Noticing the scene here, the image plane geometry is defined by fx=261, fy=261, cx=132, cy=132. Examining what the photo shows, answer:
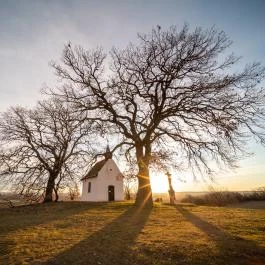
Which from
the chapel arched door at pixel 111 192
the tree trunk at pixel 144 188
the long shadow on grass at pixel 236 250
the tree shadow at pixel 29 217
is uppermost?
the chapel arched door at pixel 111 192

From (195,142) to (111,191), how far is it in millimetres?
20817

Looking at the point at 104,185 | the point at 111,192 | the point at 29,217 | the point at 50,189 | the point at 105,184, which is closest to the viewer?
the point at 29,217

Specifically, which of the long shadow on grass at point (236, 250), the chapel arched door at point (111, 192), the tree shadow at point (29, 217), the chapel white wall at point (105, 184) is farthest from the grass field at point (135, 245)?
→ the chapel arched door at point (111, 192)

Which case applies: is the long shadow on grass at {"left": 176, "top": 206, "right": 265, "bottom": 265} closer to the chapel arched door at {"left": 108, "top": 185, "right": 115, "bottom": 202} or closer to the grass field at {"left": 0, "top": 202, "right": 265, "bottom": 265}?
the grass field at {"left": 0, "top": 202, "right": 265, "bottom": 265}

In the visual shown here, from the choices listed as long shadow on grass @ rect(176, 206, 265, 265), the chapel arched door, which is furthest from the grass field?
the chapel arched door

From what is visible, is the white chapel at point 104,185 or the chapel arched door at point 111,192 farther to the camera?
the chapel arched door at point 111,192

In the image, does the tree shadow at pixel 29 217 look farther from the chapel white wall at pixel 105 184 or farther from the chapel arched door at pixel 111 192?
the chapel arched door at pixel 111 192

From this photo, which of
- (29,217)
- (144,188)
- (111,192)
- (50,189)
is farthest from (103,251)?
(111,192)

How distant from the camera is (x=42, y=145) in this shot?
1142 inches

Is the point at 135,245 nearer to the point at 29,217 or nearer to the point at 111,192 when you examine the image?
the point at 29,217

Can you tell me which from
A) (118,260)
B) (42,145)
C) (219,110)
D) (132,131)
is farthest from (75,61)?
(118,260)

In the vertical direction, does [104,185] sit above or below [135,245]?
above

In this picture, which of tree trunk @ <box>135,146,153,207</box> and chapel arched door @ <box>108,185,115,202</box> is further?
chapel arched door @ <box>108,185,115,202</box>

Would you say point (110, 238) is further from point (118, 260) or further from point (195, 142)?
point (195, 142)
